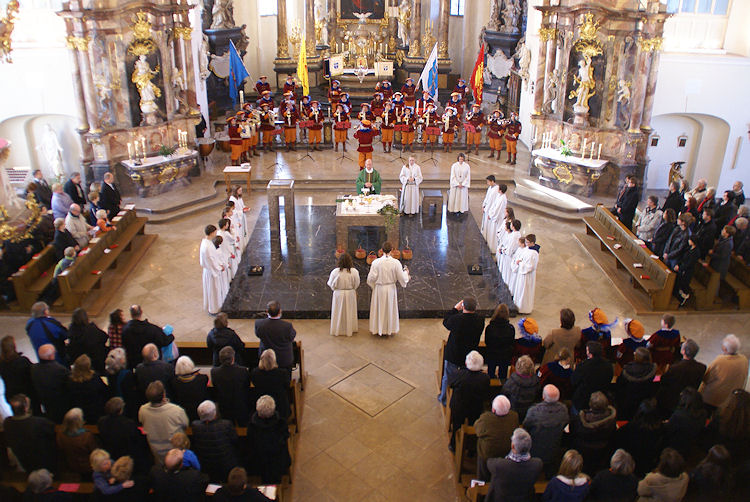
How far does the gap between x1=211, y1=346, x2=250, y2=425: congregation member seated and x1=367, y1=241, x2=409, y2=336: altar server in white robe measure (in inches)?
128

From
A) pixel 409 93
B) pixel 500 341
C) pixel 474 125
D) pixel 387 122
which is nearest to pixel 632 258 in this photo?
pixel 500 341

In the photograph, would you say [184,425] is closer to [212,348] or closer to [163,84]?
[212,348]

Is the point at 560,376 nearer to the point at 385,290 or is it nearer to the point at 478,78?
the point at 385,290

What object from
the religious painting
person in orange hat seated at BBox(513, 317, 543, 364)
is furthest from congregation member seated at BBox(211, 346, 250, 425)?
the religious painting

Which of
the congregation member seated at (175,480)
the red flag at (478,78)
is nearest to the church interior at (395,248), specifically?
the congregation member seated at (175,480)

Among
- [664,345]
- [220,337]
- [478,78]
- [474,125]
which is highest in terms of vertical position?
[478,78]

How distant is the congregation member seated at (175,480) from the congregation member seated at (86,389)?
5.82 ft

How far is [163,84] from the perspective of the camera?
54.8 ft

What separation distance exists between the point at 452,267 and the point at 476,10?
18745 mm

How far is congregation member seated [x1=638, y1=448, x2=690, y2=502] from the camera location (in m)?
5.45

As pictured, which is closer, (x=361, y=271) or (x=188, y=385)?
(x=188, y=385)

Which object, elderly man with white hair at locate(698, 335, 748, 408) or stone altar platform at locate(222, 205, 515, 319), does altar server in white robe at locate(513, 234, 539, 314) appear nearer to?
stone altar platform at locate(222, 205, 515, 319)

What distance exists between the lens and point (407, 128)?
19.8 metres

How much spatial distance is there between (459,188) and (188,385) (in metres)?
9.77
